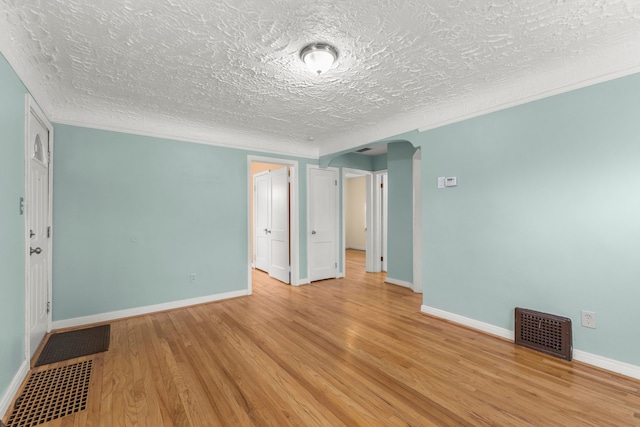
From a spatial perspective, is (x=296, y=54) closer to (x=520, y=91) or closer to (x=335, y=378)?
(x=520, y=91)

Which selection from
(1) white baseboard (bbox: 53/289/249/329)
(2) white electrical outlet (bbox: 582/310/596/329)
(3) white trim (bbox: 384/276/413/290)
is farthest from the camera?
(3) white trim (bbox: 384/276/413/290)

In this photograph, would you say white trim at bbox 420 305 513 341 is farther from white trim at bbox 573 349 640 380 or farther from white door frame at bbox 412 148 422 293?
white door frame at bbox 412 148 422 293

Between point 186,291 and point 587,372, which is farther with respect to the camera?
point 186,291

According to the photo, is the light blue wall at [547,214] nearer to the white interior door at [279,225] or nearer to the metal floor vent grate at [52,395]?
the white interior door at [279,225]

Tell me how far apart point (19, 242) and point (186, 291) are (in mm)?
2150

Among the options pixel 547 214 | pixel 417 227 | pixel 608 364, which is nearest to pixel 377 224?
pixel 417 227

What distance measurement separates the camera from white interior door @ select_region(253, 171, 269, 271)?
6000 millimetres

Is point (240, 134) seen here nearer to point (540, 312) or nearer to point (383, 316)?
point (383, 316)

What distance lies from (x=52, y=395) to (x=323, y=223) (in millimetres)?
4257

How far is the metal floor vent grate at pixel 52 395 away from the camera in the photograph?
184 centimetres

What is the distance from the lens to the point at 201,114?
3617 millimetres

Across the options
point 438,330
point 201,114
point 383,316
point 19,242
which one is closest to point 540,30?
point 438,330

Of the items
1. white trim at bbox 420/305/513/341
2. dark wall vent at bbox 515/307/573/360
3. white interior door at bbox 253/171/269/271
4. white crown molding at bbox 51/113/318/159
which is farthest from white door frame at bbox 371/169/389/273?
dark wall vent at bbox 515/307/573/360

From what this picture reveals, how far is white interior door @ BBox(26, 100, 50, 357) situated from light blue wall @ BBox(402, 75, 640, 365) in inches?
165
